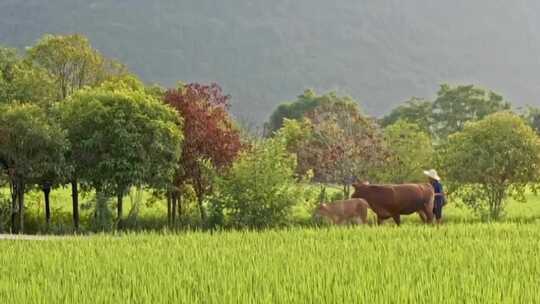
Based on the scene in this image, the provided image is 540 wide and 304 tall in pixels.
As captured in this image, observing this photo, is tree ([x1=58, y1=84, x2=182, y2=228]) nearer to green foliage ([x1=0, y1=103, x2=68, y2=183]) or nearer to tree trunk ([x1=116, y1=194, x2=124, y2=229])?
tree trunk ([x1=116, y1=194, x2=124, y2=229])

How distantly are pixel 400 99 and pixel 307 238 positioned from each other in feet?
628

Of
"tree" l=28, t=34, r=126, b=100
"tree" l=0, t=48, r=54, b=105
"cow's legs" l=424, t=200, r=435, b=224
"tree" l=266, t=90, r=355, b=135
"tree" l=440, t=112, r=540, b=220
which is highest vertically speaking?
"tree" l=266, t=90, r=355, b=135

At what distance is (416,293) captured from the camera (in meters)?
6.45

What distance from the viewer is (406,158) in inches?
1033

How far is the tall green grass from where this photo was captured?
6.58m

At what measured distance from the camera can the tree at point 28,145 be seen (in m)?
18.1

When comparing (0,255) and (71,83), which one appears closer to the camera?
(0,255)

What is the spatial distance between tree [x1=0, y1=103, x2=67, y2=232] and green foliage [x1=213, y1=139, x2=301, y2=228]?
4.22m

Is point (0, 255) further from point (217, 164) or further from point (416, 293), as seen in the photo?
point (217, 164)

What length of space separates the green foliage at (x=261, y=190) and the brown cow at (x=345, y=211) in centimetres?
162

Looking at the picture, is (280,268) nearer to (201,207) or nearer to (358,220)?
(358,220)

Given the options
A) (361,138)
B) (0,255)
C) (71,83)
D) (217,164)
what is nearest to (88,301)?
(0,255)

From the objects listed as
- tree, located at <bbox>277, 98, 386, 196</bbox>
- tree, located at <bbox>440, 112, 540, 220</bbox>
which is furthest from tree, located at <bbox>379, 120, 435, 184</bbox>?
tree, located at <bbox>440, 112, 540, 220</bbox>

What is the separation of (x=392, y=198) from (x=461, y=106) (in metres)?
45.0
